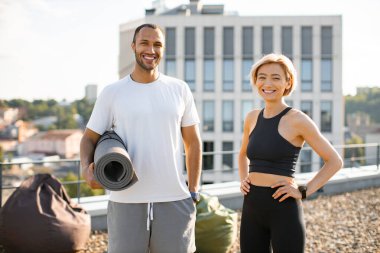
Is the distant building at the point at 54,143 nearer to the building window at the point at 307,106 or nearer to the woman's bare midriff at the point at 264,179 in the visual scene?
the building window at the point at 307,106

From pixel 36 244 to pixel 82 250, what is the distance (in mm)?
755

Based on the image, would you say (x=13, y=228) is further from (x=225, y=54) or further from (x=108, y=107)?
(x=225, y=54)

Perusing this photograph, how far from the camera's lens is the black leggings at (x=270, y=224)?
8.98 ft

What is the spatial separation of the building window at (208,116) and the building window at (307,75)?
7967 mm

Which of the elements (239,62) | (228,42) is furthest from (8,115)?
(239,62)

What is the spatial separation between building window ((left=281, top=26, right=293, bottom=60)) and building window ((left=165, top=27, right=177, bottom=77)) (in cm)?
936

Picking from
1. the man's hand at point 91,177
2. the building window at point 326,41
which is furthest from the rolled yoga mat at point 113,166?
the building window at point 326,41

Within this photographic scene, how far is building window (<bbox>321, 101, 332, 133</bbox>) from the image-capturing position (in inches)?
1603

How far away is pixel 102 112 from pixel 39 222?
8.62 feet

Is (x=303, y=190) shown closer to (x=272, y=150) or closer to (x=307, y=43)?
(x=272, y=150)

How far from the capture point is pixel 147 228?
276 centimetres

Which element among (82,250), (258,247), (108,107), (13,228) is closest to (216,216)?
(82,250)

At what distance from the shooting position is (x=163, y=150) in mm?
2770

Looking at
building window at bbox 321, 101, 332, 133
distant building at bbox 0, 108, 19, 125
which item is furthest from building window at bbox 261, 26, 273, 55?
distant building at bbox 0, 108, 19, 125
